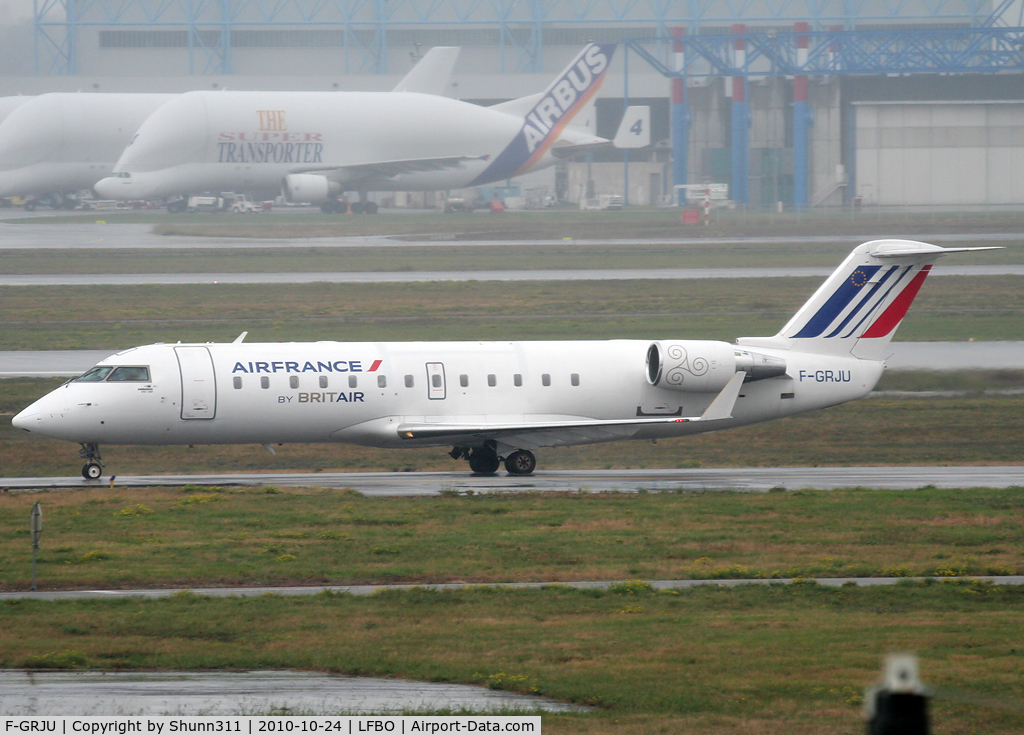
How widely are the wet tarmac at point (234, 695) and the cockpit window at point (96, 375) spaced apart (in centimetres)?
1791

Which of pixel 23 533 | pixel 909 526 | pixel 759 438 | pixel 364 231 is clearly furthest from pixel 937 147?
pixel 23 533

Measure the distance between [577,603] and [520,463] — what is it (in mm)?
14665

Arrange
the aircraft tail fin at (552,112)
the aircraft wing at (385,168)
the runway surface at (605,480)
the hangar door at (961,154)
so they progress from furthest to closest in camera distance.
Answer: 1. the aircraft tail fin at (552,112)
2. the aircraft wing at (385,168)
3. the hangar door at (961,154)
4. the runway surface at (605,480)

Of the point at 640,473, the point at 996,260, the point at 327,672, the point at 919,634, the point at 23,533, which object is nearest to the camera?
the point at 327,672

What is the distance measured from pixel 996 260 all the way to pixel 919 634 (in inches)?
2589

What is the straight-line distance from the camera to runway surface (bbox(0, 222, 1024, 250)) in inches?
3297

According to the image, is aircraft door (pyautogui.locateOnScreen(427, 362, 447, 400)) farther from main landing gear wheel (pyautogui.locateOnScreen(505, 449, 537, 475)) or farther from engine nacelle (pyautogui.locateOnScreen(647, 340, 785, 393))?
engine nacelle (pyautogui.locateOnScreen(647, 340, 785, 393))

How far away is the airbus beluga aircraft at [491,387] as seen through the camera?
108ft

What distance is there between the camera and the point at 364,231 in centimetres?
9550

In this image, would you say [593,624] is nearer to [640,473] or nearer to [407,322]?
[640,473]

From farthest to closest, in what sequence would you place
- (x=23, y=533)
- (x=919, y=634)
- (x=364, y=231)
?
(x=364, y=231), (x=23, y=533), (x=919, y=634)

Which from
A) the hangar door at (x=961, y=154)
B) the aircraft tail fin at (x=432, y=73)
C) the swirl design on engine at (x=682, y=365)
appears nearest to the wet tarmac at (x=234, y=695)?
the swirl design on engine at (x=682, y=365)

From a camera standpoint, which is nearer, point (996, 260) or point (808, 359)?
point (808, 359)

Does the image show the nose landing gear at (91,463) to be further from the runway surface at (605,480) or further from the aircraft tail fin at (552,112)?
the aircraft tail fin at (552,112)
